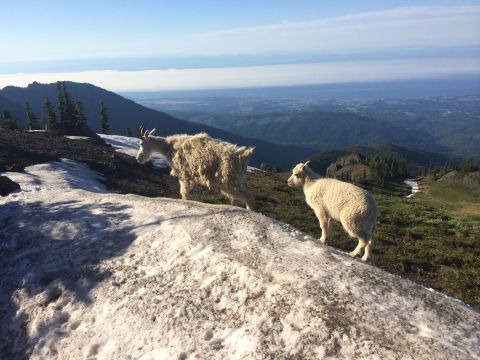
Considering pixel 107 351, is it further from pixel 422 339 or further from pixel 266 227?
pixel 422 339

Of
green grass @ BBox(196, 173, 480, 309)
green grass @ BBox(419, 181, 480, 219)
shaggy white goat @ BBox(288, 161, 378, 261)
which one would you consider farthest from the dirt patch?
green grass @ BBox(419, 181, 480, 219)

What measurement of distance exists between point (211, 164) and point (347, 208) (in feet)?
22.1

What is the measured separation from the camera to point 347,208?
1301 centimetres

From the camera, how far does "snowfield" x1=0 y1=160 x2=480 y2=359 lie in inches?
276

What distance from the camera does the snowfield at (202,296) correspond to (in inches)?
276

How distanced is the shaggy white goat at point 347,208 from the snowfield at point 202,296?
2624mm

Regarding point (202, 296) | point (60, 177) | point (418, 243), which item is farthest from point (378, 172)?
point (202, 296)

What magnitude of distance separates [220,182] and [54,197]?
694 cm

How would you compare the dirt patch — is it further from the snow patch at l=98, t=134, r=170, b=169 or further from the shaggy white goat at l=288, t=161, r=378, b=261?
the shaggy white goat at l=288, t=161, r=378, b=261

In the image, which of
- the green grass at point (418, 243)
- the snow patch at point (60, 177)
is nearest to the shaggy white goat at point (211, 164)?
the green grass at point (418, 243)

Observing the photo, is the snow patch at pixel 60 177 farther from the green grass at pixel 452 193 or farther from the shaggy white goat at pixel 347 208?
the green grass at pixel 452 193

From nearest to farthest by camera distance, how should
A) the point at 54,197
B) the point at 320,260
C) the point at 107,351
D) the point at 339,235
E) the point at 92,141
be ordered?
the point at 107,351, the point at 320,260, the point at 54,197, the point at 339,235, the point at 92,141

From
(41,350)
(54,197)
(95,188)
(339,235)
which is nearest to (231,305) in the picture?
(41,350)

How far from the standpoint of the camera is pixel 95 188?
1249 inches
